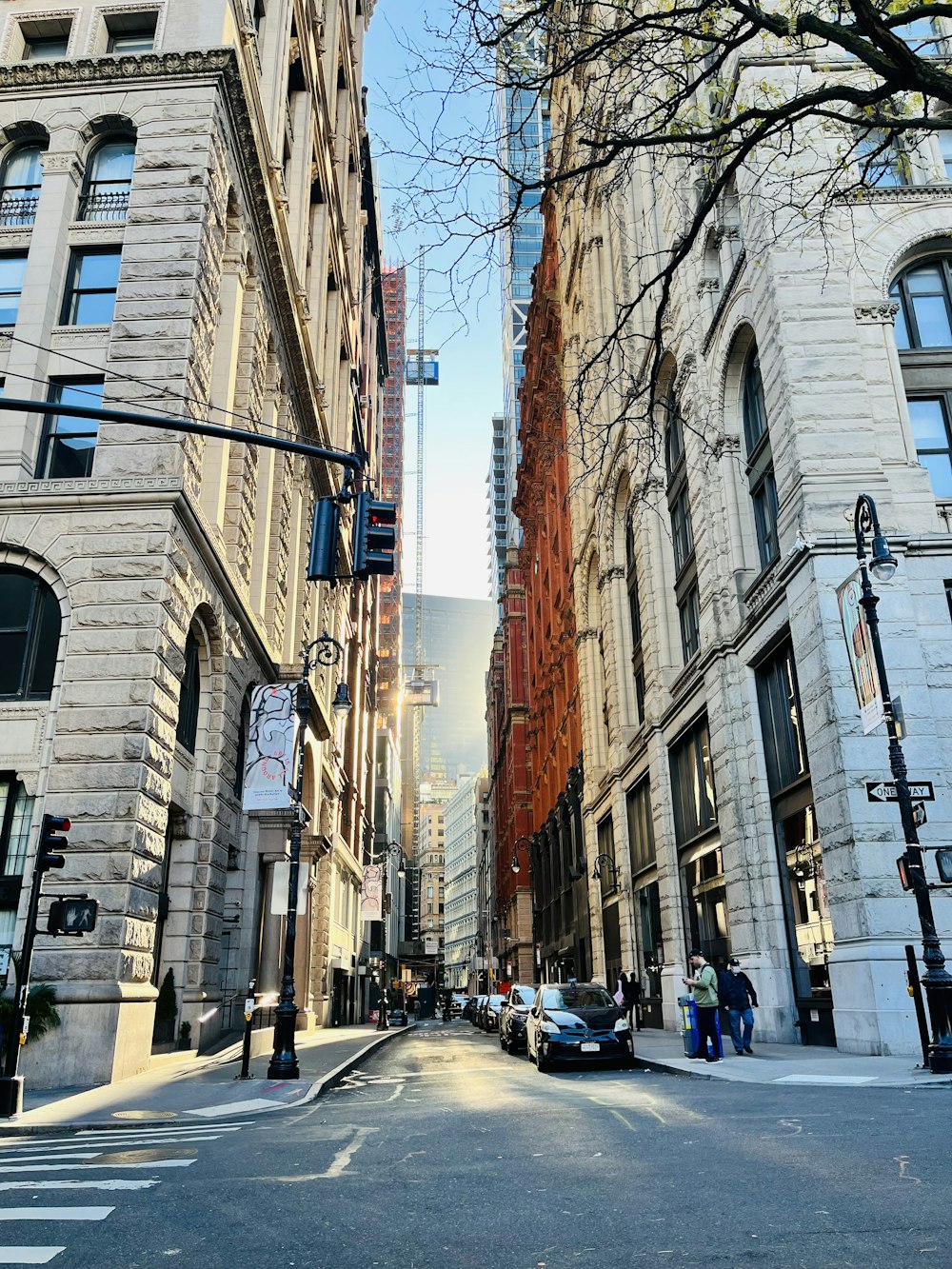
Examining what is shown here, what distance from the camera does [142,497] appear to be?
20.3m

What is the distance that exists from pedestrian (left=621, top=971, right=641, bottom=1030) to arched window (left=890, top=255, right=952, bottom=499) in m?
18.9

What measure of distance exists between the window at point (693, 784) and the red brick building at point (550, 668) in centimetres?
1875

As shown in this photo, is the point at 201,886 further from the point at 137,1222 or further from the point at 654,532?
the point at 654,532

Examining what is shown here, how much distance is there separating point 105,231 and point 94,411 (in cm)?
1641

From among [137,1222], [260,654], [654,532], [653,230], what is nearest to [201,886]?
[260,654]

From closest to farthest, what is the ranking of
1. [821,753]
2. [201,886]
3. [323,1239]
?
[323,1239], [821,753], [201,886]

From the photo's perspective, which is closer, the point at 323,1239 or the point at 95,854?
the point at 323,1239

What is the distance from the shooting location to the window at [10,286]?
23.1m

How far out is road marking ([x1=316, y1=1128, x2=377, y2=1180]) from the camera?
7984 mm

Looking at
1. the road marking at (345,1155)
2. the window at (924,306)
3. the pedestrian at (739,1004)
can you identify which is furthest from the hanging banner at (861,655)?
the road marking at (345,1155)

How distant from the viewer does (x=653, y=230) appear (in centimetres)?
3669

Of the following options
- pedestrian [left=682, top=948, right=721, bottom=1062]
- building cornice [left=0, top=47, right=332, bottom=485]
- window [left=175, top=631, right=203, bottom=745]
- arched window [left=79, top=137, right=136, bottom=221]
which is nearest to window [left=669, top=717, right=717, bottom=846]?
pedestrian [left=682, top=948, right=721, bottom=1062]

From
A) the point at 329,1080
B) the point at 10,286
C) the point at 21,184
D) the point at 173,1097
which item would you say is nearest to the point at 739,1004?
the point at 329,1080

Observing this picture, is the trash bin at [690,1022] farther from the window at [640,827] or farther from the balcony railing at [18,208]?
the balcony railing at [18,208]
